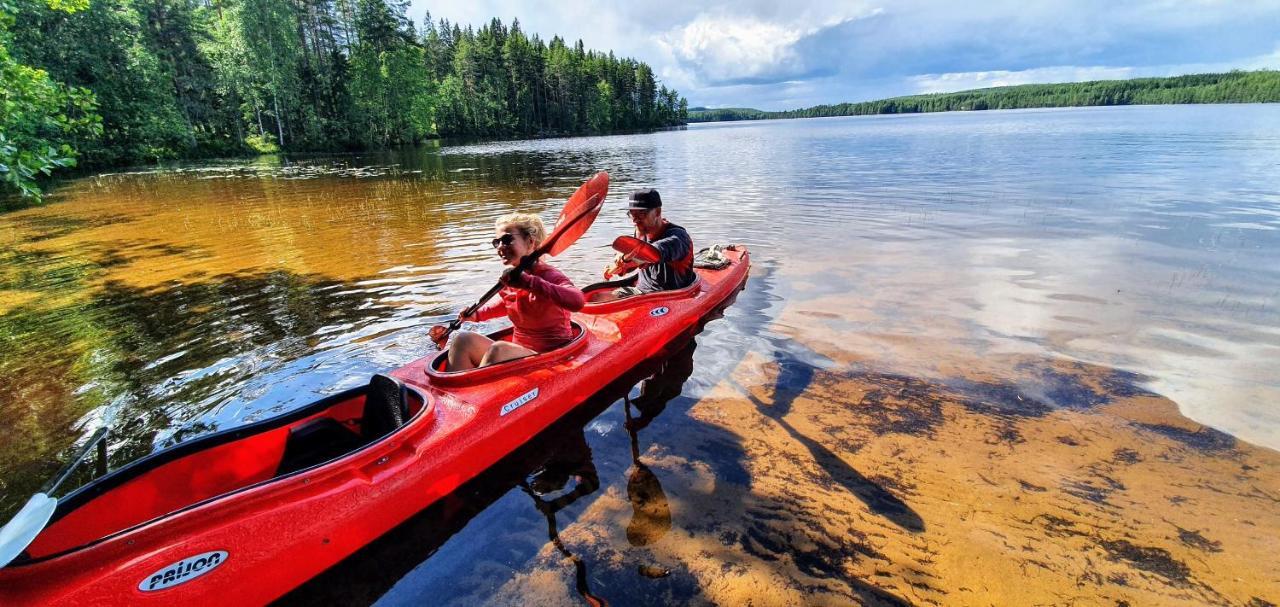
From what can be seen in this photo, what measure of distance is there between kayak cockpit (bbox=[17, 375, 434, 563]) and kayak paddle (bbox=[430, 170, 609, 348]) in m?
1.12

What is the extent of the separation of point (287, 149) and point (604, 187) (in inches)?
1940

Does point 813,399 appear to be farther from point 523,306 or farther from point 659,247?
point 523,306

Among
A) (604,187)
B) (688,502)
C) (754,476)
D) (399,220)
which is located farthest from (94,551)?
(399,220)

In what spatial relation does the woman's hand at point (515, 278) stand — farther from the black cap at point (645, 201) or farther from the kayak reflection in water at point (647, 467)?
the black cap at point (645, 201)

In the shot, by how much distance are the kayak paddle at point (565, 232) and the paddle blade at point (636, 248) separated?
452mm

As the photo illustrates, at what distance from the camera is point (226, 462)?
12.0 ft

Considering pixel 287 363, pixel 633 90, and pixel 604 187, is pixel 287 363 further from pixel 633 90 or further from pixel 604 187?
pixel 633 90

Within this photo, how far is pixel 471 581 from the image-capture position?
3447 millimetres

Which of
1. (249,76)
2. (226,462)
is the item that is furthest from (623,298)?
(249,76)

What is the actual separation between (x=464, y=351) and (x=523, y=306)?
68 centimetres

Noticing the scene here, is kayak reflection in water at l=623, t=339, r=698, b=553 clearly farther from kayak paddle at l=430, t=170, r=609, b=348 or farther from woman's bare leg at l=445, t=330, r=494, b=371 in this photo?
kayak paddle at l=430, t=170, r=609, b=348

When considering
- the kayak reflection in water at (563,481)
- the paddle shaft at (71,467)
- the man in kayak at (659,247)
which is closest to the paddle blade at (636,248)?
the man in kayak at (659,247)

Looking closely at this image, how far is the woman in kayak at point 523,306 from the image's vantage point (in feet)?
15.0

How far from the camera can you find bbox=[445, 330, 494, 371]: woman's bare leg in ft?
15.8
